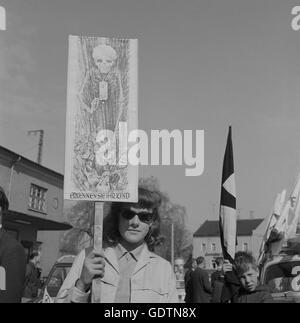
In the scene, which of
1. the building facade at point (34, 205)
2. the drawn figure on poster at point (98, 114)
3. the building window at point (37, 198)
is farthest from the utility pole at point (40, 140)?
the drawn figure on poster at point (98, 114)

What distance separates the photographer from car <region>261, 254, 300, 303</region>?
2.33 m

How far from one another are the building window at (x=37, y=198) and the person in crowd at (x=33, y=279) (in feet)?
0.84

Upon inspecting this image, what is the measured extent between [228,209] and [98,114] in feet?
2.90

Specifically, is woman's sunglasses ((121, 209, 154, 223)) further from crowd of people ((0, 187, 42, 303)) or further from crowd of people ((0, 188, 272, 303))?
crowd of people ((0, 187, 42, 303))

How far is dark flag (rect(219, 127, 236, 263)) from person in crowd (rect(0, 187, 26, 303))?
3.55 ft

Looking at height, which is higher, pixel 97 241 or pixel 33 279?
pixel 97 241

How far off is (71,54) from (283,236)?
6.17ft

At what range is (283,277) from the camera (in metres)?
2.71

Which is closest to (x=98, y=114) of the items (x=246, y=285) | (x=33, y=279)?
(x=246, y=285)

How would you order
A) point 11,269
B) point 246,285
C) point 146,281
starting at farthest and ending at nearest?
point 246,285, point 146,281, point 11,269

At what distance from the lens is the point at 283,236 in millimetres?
3074

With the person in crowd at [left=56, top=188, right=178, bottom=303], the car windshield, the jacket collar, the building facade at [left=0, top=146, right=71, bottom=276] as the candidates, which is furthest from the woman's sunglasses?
the car windshield

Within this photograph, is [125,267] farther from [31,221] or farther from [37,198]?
[37,198]
